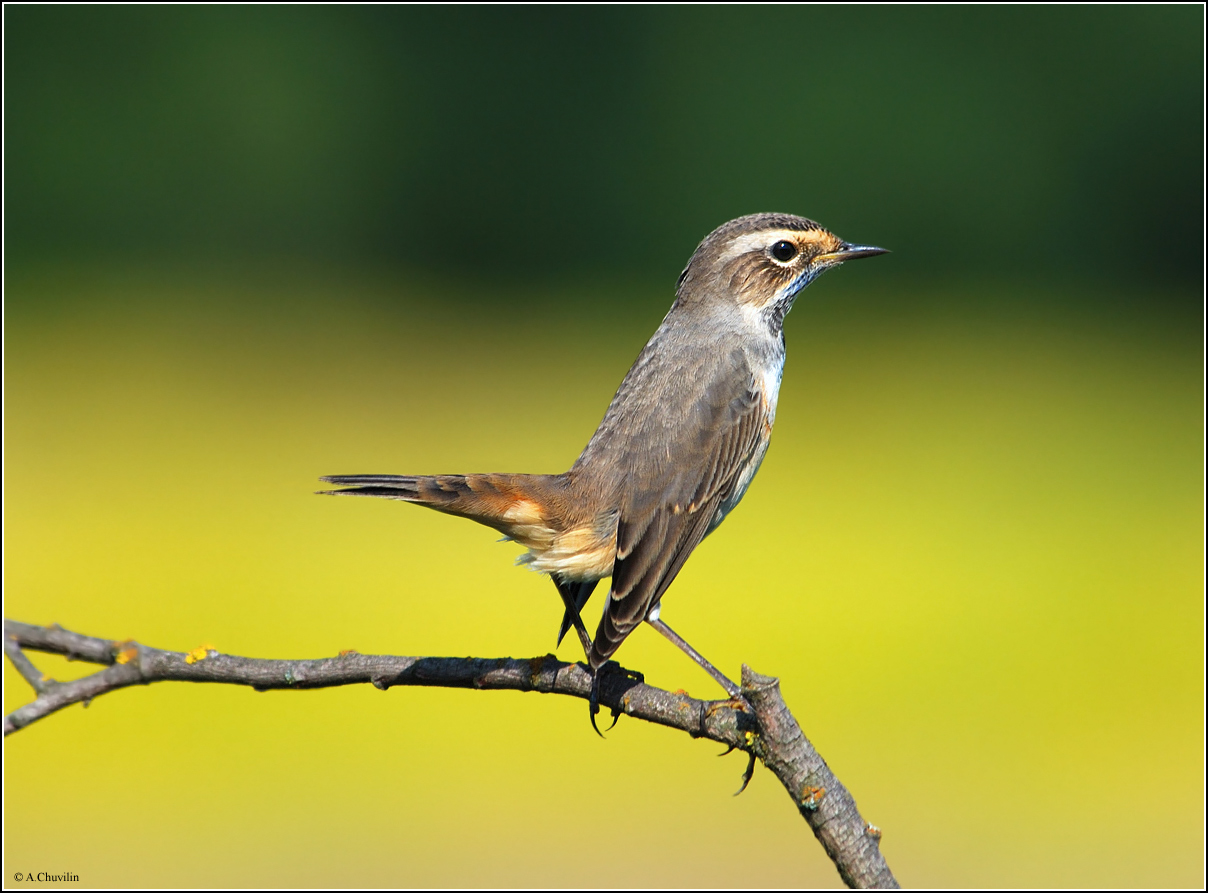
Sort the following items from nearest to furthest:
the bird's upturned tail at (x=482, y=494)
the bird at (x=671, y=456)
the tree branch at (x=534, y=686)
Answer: the tree branch at (x=534, y=686) < the bird's upturned tail at (x=482, y=494) < the bird at (x=671, y=456)

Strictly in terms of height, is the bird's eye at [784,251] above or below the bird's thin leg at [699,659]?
above

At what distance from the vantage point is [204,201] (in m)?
18.2

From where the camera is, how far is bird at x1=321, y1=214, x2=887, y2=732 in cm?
366

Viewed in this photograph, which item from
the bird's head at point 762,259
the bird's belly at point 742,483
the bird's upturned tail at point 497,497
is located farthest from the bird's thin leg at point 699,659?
the bird's head at point 762,259

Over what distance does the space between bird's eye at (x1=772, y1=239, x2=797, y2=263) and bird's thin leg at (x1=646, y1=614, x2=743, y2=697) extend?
60.9 inches

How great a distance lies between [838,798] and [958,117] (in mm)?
18325

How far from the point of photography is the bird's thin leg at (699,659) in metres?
3.34

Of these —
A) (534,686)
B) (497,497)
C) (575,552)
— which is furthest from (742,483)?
(534,686)

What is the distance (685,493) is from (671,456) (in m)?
0.15

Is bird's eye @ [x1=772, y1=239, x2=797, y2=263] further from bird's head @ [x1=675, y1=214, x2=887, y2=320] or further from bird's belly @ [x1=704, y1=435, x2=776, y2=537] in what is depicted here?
bird's belly @ [x1=704, y1=435, x2=776, y2=537]

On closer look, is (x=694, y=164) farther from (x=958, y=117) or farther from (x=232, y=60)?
(x=232, y=60)

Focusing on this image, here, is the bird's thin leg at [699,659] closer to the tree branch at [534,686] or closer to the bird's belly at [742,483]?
the tree branch at [534,686]

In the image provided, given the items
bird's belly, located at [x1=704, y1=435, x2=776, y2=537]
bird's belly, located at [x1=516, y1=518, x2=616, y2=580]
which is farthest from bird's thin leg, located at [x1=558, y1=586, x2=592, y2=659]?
bird's belly, located at [x1=704, y1=435, x2=776, y2=537]

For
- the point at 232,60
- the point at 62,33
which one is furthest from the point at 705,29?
Answer: the point at 62,33
